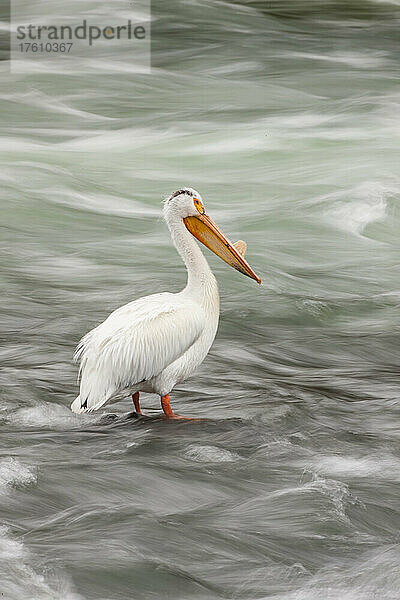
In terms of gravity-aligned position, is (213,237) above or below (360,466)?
above

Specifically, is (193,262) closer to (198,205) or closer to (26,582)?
(198,205)

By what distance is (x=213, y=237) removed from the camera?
5.68 metres

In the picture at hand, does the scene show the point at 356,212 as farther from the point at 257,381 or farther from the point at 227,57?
the point at 227,57

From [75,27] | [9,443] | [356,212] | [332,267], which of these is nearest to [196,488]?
[9,443]

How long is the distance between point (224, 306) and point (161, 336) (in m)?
2.77

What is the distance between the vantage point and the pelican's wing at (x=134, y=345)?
16.1 feet

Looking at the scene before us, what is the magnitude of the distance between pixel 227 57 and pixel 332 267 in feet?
22.6

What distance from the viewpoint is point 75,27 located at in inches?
640

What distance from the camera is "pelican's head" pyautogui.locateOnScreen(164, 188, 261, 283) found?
5.55 meters
